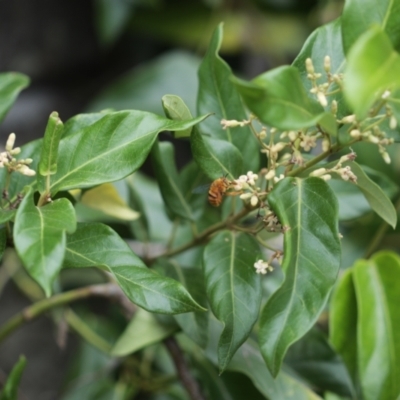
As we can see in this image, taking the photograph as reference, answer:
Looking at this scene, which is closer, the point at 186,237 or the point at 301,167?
the point at 301,167

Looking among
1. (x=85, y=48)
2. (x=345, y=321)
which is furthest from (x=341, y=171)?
(x=85, y=48)

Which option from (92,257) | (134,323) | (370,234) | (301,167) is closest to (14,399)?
(134,323)

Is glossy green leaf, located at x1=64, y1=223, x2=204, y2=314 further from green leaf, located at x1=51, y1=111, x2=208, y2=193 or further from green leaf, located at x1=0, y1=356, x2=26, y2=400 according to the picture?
green leaf, located at x1=0, y1=356, x2=26, y2=400

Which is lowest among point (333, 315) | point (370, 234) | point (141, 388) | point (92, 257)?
point (141, 388)

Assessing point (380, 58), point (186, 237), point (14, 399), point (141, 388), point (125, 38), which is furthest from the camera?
point (125, 38)

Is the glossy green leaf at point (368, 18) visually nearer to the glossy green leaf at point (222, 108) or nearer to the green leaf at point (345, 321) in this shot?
the glossy green leaf at point (222, 108)

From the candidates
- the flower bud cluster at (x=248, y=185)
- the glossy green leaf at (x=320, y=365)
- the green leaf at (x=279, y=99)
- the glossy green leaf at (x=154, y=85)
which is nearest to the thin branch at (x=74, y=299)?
the glossy green leaf at (x=320, y=365)

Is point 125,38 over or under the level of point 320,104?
under

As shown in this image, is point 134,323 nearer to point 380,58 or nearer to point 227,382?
point 227,382
